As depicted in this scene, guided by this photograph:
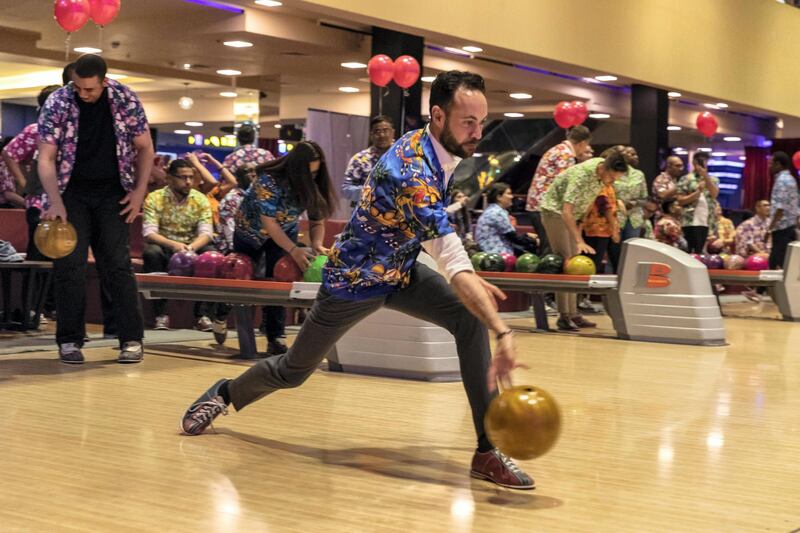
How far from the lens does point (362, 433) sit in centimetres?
408

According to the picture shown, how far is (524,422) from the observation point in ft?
9.71

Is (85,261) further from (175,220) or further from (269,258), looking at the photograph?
(175,220)

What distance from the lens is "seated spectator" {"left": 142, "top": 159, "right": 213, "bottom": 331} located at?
7348 millimetres

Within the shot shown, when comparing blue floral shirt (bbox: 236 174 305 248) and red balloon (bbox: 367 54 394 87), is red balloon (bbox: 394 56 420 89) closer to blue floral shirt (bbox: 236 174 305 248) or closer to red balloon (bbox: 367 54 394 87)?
red balloon (bbox: 367 54 394 87)

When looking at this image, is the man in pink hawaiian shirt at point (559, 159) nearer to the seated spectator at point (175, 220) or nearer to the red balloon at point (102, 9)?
the seated spectator at point (175, 220)

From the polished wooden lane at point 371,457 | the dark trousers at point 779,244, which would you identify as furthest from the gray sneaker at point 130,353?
the dark trousers at point 779,244

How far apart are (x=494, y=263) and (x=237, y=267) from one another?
9.28 ft

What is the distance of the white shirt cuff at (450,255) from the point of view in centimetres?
308

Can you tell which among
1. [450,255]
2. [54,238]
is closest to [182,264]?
[54,238]

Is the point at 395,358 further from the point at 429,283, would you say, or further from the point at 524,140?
the point at 524,140

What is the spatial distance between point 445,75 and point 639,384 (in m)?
2.76

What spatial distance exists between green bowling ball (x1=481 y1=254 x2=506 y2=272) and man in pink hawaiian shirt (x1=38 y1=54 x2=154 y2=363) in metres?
3.46

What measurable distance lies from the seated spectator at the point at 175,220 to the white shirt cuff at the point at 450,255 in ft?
14.3

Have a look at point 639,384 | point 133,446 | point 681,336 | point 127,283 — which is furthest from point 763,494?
point 681,336
